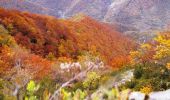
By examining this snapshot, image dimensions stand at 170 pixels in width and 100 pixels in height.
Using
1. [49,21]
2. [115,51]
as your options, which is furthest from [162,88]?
[115,51]

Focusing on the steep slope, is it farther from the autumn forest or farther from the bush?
the bush

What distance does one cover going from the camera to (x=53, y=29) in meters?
148

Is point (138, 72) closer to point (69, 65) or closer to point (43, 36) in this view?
point (69, 65)

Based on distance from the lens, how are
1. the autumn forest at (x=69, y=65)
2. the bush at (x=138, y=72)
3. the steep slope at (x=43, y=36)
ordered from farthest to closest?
the steep slope at (x=43, y=36)
the bush at (x=138, y=72)
the autumn forest at (x=69, y=65)

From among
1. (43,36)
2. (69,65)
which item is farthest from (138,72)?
(43,36)

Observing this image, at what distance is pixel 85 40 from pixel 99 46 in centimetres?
1046

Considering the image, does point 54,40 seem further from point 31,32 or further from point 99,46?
point 99,46


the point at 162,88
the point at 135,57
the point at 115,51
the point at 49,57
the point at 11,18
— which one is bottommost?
the point at 115,51

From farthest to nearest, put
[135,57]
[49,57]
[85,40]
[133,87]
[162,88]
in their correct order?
[85,40] < [49,57] < [135,57] < [133,87] < [162,88]

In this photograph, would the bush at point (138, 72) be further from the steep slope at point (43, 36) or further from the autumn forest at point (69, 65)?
the steep slope at point (43, 36)

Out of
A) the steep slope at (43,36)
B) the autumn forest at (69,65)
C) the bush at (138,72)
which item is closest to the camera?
the autumn forest at (69,65)

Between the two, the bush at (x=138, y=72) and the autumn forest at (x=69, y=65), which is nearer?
the autumn forest at (x=69, y=65)

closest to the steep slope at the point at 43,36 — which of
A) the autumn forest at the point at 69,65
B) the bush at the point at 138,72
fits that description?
the autumn forest at the point at 69,65

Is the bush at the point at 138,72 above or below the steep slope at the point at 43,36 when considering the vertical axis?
above
